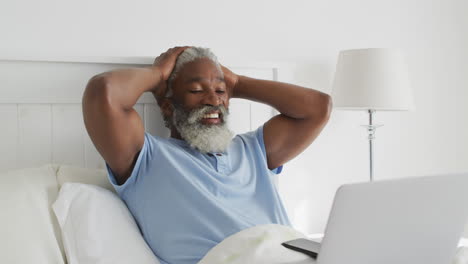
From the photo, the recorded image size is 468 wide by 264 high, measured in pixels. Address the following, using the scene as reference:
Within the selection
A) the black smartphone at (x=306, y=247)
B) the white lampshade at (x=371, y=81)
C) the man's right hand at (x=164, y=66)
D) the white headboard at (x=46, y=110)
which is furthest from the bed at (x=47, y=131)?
the white lampshade at (x=371, y=81)

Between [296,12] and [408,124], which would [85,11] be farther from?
[408,124]

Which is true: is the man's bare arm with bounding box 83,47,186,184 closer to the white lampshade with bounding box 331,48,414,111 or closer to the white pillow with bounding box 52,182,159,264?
the white pillow with bounding box 52,182,159,264

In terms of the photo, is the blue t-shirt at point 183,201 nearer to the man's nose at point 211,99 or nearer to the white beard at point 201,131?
the white beard at point 201,131

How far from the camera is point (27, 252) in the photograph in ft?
4.30

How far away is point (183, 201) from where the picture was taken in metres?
1.55

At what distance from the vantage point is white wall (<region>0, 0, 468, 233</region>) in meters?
1.79

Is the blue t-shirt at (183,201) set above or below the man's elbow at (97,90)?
below

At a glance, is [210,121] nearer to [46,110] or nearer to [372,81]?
[46,110]

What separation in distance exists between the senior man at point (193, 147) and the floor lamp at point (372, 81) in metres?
0.26

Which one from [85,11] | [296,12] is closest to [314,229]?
[296,12]

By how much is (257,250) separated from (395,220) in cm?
30

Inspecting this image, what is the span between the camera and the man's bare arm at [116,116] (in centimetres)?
144

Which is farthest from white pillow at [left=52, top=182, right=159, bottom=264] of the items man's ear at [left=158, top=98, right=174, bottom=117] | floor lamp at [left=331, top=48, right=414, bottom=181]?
floor lamp at [left=331, top=48, right=414, bottom=181]

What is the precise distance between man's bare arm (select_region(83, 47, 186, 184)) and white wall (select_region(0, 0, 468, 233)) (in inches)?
11.0
